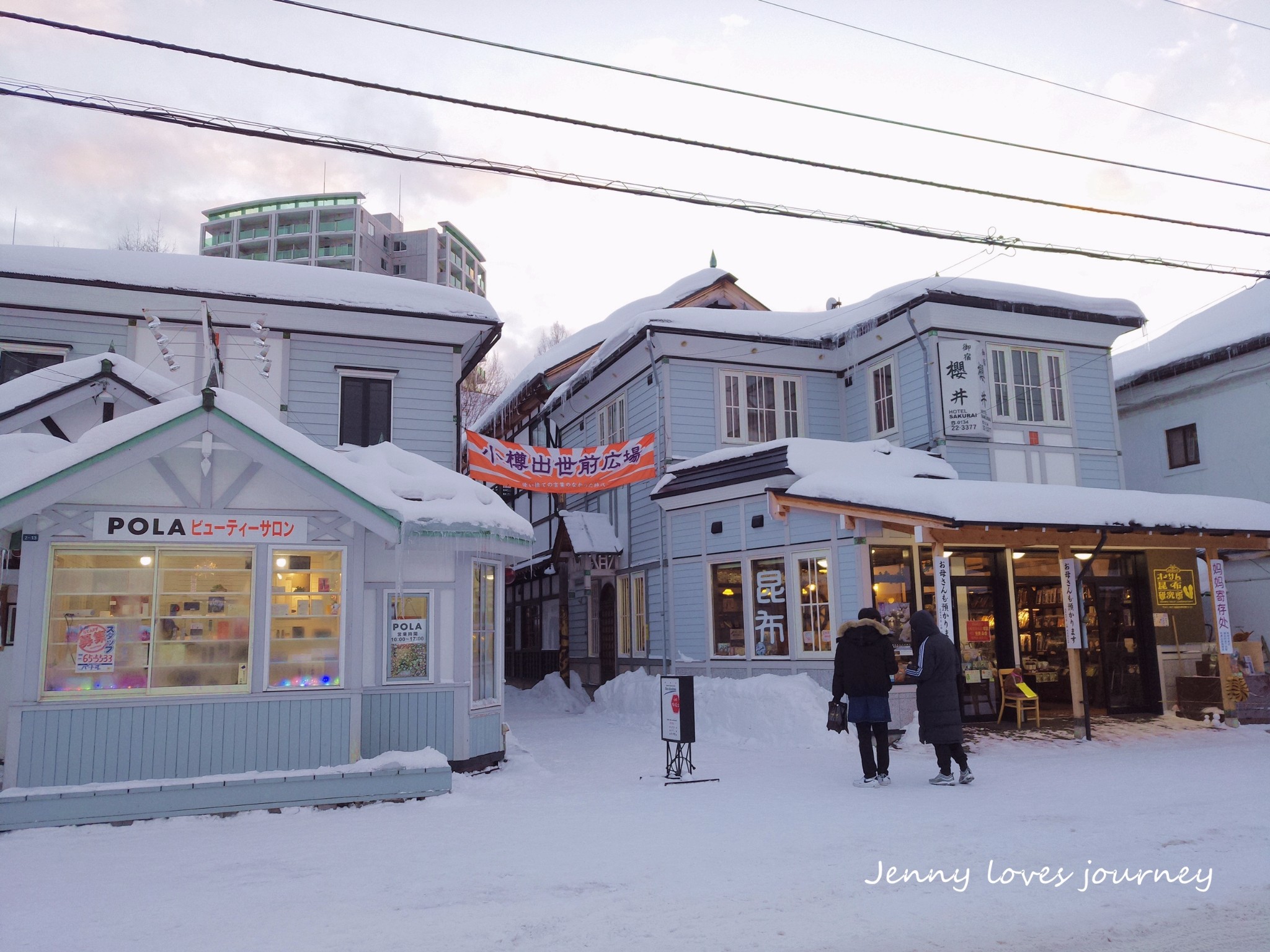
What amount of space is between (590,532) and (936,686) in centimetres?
1147

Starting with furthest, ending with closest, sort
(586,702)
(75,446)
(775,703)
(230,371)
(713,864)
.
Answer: (586,702), (230,371), (775,703), (75,446), (713,864)

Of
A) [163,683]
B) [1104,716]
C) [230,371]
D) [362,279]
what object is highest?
[362,279]

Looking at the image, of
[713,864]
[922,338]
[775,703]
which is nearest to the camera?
[713,864]

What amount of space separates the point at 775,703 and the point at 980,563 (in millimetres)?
Answer: 4421

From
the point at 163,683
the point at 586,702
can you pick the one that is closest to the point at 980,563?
the point at 586,702

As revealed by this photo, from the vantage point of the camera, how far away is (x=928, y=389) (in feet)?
57.0

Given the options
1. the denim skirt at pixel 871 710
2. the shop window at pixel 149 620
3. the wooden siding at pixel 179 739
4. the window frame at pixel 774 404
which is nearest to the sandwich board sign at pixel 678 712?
the denim skirt at pixel 871 710

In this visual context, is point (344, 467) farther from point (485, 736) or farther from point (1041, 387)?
point (1041, 387)

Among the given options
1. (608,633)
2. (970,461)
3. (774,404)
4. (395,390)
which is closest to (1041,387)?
(970,461)

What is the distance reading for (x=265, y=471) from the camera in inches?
403

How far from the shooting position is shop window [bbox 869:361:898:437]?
60.6ft

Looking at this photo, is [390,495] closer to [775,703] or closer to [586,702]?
[775,703]

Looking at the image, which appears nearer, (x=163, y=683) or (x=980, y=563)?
(x=163, y=683)

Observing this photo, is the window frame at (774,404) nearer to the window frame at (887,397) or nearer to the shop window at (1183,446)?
the window frame at (887,397)
